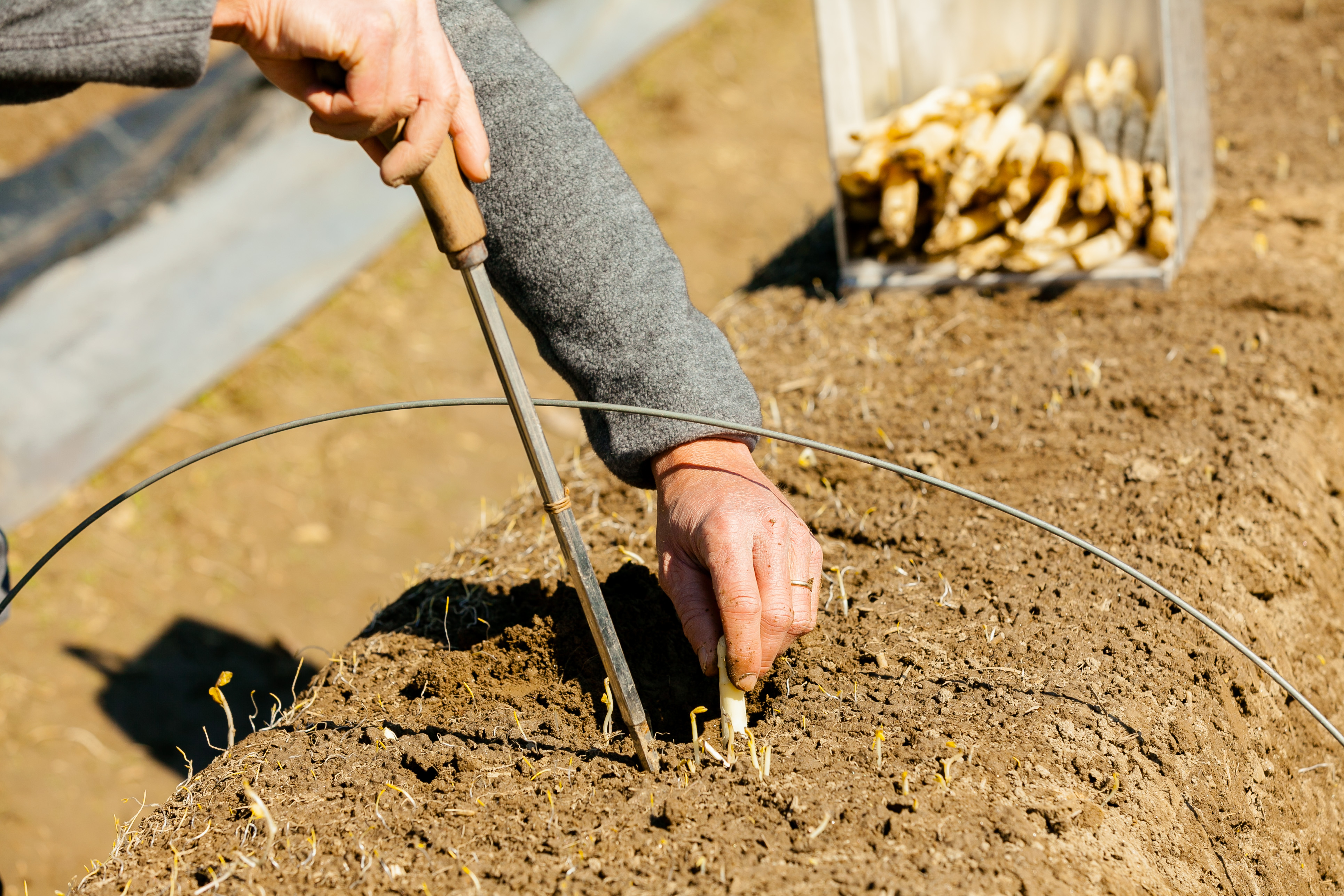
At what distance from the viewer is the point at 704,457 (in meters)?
1.60

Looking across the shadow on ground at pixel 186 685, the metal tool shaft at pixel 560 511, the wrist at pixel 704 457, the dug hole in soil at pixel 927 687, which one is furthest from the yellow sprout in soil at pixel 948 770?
the shadow on ground at pixel 186 685

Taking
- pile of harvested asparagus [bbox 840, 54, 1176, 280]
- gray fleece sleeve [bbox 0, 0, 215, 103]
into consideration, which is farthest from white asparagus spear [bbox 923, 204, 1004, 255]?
gray fleece sleeve [bbox 0, 0, 215, 103]

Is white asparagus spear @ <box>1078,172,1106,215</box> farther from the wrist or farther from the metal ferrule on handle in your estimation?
the metal ferrule on handle

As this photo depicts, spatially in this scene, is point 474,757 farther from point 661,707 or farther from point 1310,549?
point 1310,549

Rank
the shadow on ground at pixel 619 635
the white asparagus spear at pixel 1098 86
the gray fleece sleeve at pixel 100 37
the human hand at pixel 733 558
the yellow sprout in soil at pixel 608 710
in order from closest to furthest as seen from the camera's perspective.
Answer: the gray fleece sleeve at pixel 100 37
the human hand at pixel 733 558
the yellow sprout in soil at pixel 608 710
the shadow on ground at pixel 619 635
the white asparagus spear at pixel 1098 86

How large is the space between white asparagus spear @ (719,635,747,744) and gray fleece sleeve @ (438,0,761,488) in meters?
0.34

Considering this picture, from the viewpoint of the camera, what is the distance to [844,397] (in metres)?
2.56

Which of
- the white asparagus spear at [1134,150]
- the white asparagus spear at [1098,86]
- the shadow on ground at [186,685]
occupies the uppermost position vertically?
the white asparagus spear at [1098,86]

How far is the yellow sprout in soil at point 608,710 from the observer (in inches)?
60.4

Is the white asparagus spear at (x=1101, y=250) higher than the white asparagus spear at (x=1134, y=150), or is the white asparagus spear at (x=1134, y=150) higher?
the white asparagus spear at (x=1134, y=150)

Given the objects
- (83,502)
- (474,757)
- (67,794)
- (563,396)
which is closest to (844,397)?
(474,757)

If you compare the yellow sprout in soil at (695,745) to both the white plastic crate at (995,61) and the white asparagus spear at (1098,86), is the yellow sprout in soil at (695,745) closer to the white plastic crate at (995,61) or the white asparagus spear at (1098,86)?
the white plastic crate at (995,61)

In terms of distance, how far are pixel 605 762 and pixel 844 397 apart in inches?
52.0

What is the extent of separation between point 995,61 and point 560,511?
263cm
